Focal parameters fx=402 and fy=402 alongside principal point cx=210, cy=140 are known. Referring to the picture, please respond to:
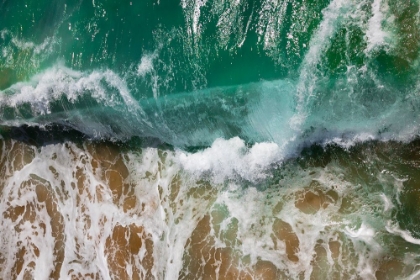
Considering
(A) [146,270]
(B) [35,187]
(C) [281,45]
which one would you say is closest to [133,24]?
(C) [281,45]

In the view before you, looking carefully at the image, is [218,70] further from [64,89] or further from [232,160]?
[64,89]

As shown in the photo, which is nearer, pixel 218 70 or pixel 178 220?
pixel 218 70

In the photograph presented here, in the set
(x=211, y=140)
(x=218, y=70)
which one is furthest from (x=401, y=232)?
(x=218, y=70)

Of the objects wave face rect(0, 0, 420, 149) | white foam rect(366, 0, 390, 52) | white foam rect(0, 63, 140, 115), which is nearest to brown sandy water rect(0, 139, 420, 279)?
wave face rect(0, 0, 420, 149)

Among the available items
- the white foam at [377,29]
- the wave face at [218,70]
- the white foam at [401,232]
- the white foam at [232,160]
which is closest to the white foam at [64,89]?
the wave face at [218,70]

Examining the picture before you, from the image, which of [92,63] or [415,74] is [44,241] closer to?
[92,63]

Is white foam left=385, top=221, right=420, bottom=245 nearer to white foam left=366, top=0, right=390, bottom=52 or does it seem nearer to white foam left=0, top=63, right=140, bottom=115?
white foam left=366, top=0, right=390, bottom=52

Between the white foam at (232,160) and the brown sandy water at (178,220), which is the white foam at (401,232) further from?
the white foam at (232,160)
